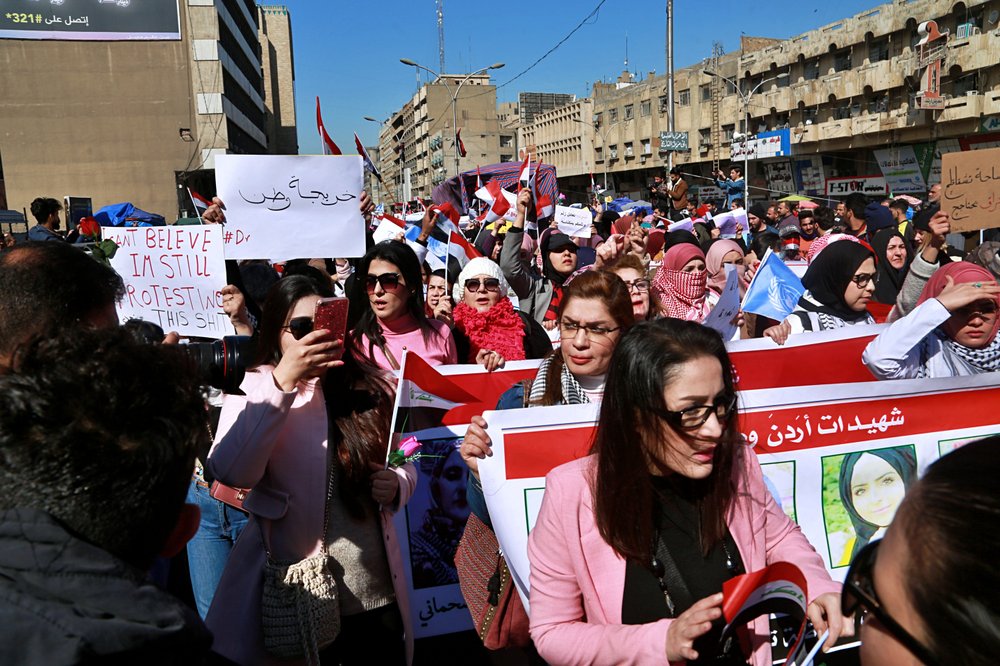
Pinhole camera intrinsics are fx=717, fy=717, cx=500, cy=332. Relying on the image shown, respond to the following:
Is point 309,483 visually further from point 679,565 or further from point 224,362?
point 679,565

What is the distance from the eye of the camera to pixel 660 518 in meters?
1.79

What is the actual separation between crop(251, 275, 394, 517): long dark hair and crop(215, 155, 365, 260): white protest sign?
2498 mm

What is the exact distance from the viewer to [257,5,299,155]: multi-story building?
99.4m

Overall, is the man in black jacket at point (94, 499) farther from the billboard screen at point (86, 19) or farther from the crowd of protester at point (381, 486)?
the billboard screen at point (86, 19)

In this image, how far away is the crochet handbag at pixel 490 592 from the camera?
2354 mm

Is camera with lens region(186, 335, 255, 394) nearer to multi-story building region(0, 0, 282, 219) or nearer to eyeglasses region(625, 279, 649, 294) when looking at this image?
eyeglasses region(625, 279, 649, 294)

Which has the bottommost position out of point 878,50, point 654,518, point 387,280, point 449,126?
point 654,518

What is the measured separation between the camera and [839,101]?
37.3m

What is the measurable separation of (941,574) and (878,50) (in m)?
41.0

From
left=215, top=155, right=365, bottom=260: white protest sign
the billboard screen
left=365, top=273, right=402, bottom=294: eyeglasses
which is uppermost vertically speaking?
the billboard screen

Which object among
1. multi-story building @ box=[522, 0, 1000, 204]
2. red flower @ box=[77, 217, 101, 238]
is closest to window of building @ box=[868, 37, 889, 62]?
multi-story building @ box=[522, 0, 1000, 204]

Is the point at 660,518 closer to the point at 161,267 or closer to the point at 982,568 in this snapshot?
the point at 982,568

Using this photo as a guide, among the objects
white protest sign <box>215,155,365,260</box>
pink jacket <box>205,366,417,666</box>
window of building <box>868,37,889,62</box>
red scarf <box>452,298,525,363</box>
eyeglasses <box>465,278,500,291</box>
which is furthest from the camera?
window of building <box>868,37,889,62</box>

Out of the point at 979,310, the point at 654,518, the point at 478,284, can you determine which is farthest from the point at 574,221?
the point at 654,518
